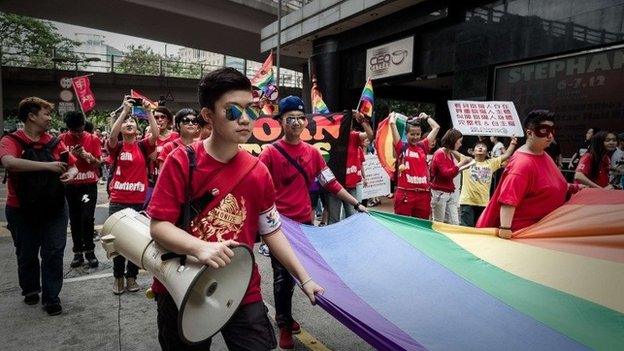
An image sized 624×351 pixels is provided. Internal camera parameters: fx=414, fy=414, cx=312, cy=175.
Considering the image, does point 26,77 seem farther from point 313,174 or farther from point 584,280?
point 584,280

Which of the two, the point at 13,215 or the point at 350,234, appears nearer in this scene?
the point at 350,234

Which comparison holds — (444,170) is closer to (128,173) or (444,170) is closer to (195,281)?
(128,173)

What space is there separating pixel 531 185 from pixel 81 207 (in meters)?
5.48

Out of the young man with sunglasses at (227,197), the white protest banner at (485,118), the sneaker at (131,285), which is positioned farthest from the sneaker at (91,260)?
the white protest banner at (485,118)

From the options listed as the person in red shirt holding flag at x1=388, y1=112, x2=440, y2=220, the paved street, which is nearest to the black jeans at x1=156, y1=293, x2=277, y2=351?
the paved street

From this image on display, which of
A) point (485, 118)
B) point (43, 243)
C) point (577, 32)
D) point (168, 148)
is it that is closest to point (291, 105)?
point (168, 148)

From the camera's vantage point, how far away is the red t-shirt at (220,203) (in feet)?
6.26

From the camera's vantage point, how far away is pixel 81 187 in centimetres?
564

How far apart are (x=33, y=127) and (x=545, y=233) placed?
4844 mm

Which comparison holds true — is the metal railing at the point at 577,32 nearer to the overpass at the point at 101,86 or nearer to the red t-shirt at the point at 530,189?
the red t-shirt at the point at 530,189

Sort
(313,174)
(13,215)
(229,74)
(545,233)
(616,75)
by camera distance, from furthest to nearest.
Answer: (616,75)
(13,215)
(313,174)
(545,233)
(229,74)

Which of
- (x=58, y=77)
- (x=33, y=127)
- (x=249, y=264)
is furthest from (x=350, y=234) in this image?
(x=58, y=77)

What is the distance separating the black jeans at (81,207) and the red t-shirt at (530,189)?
5110 millimetres

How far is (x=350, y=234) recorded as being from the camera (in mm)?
3686
